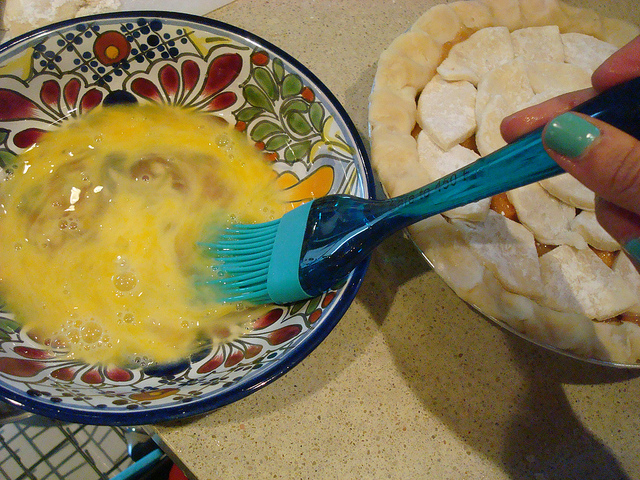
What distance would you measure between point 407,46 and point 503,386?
46 centimetres

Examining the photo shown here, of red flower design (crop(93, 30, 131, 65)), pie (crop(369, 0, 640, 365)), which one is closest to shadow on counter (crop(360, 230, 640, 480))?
pie (crop(369, 0, 640, 365))

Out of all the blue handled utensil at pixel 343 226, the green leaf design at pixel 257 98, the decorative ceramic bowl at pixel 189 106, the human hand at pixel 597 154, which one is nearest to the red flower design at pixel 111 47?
the decorative ceramic bowl at pixel 189 106

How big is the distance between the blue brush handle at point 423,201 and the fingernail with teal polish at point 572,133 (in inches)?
1.0

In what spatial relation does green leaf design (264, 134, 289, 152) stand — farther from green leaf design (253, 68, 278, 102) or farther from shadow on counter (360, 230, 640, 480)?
shadow on counter (360, 230, 640, 480)

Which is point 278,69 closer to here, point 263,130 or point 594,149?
point 263,130

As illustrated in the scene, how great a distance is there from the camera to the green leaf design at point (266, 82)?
1.94ft

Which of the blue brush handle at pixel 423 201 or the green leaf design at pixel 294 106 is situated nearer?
the blue brush handle at pixel 423 201

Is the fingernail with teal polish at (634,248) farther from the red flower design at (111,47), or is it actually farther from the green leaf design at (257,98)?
the red flower design at (111,47)

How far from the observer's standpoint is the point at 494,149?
1.83 feet

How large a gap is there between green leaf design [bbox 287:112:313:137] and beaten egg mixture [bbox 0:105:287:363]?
0.06 m

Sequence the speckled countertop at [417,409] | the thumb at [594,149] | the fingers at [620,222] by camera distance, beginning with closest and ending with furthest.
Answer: the thumb at [594,149]
the fingers at [620,222]
the speckled countertop at [417,409]

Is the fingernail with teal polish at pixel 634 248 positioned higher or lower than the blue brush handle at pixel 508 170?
lower

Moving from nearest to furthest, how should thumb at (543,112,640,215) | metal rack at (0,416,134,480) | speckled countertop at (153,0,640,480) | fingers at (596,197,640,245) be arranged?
1. thumb at (543,112,640,215)
2. fingers at (596,197,640,245)
3. speckled countertop at (153,0,640,480)
4. metal rack at (0,416,134,480)

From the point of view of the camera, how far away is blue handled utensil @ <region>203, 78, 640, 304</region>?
0.35 meters
